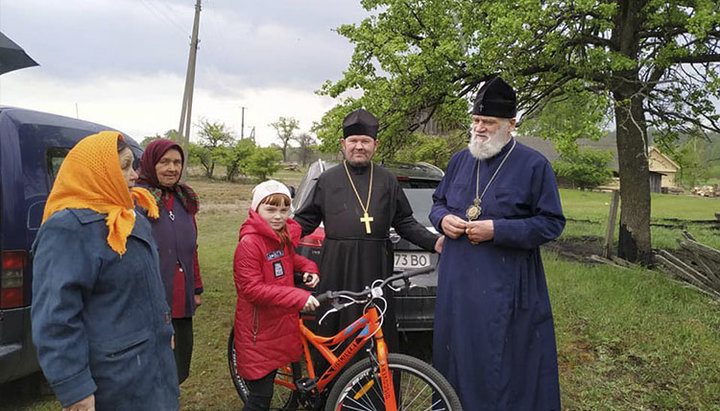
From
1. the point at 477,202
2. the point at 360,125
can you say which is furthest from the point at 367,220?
the point at 477,202

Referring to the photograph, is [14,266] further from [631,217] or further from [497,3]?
[631,217]

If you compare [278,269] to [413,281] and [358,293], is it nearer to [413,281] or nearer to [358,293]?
[358,293]

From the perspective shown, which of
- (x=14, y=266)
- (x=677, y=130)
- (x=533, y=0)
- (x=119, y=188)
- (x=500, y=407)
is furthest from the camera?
(x=677, y=130)

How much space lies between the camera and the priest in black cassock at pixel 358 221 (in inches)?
116

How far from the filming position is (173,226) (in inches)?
109

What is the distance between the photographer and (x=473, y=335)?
8.05 ft

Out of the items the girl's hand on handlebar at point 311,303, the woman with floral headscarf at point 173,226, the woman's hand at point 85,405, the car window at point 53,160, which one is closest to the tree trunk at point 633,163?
the girl's hand on handlebar at point 311,303

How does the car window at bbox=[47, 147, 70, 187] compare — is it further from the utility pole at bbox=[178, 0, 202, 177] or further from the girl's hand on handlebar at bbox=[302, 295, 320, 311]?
the utility pole at bbox=[178, 0, 202, 177]

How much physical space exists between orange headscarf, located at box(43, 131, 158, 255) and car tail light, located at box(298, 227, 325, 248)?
1.85m

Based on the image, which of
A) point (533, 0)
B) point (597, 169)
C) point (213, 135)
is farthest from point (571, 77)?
point (213, 135)

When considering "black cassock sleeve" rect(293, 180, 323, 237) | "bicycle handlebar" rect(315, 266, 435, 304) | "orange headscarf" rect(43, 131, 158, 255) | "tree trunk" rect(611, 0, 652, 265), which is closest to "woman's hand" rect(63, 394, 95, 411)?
"orange headscarf" rect(43, 131, 158, 255)

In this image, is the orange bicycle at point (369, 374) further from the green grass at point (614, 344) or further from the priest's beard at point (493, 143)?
the green grass at point (614, 344)

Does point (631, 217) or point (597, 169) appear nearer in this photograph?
point (631, 217)

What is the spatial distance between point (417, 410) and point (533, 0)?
684cm
